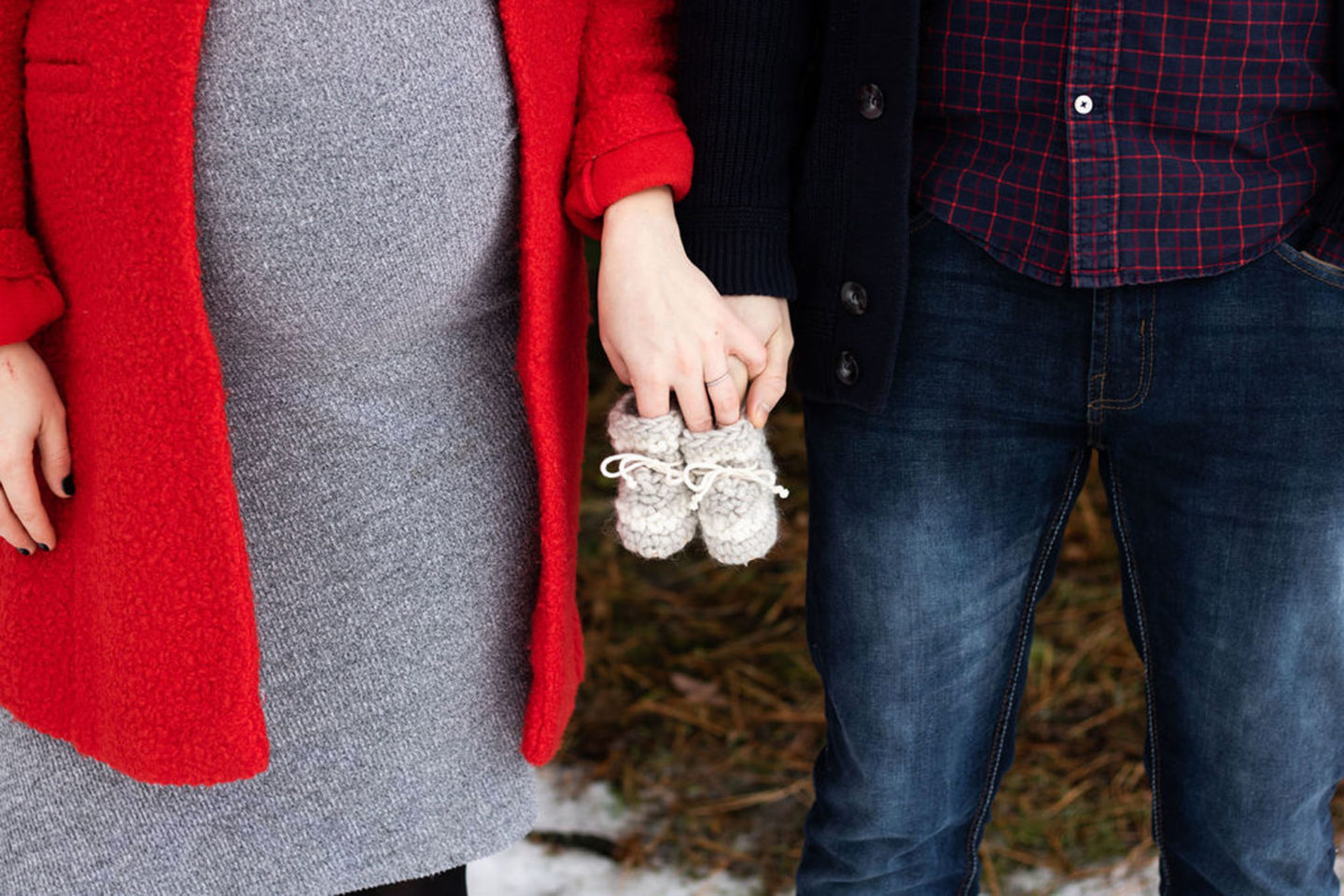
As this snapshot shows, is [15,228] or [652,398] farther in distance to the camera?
[652,398]

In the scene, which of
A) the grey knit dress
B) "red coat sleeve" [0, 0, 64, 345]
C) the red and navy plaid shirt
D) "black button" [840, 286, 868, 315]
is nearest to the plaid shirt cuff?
the red and navy plaid shirt

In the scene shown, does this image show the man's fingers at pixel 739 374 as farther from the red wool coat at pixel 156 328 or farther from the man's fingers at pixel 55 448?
the man's fingers at pixel 55 448

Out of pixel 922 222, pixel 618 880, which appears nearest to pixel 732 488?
pixel 922 222

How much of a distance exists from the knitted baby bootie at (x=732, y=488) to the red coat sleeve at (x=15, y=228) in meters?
0.48

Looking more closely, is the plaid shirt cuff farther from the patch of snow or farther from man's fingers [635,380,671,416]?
the patch of snow

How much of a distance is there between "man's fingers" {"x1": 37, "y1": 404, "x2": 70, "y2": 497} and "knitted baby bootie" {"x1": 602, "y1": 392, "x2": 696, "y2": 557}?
1.32ft

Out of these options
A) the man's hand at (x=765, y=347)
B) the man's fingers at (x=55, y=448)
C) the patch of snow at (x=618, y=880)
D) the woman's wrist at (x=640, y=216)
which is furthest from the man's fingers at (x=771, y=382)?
the patch of snow at (x=618, y=880)

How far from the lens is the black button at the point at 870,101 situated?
1.00 metres

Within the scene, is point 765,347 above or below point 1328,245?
below

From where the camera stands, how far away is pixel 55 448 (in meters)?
0.89

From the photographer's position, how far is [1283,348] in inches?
38.0

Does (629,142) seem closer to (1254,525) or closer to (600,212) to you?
(600,212)

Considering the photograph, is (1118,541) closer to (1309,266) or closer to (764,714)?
(1309,266)

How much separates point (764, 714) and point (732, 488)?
1.21 metres
